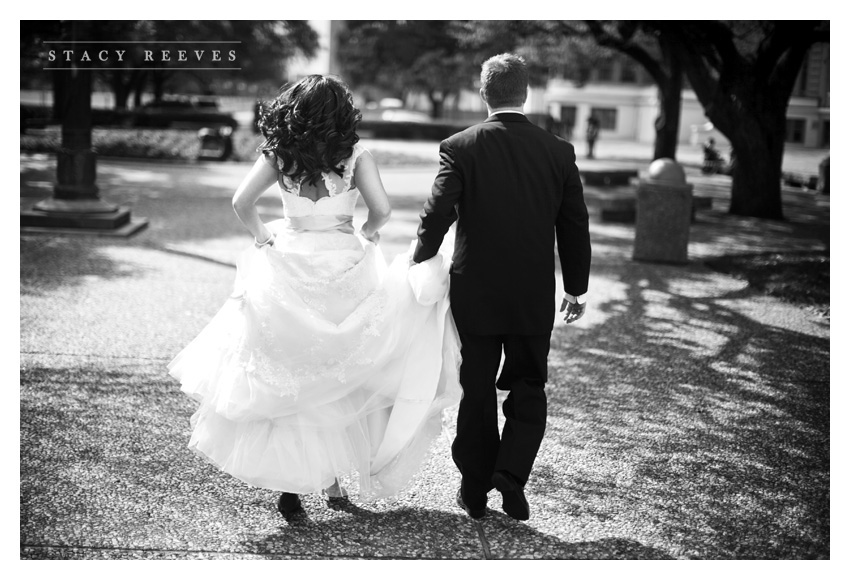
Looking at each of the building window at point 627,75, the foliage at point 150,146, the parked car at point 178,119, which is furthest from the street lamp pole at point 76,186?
the building window at point 627,75

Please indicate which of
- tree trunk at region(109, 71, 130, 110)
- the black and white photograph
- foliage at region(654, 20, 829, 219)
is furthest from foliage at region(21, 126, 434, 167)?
the black and white photograph

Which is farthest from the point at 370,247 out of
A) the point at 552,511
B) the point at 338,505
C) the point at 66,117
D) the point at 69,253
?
the point at 66,117

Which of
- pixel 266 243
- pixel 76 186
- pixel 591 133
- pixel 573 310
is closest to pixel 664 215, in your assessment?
pixel 573 310

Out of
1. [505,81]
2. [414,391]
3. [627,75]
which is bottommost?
[414,391]

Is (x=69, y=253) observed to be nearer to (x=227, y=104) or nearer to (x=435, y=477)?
(x=435, y=477)

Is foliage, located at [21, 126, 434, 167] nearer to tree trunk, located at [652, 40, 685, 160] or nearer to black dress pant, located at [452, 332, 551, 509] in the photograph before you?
tree trunk, located at [652, 40, 685, 160]

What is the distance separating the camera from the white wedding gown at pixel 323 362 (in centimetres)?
380

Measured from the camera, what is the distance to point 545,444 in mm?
4934

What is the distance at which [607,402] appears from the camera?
220 inches

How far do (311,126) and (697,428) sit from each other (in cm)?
298

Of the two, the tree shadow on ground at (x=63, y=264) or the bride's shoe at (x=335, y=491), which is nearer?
the bride's shoe at (x=335, y=491)

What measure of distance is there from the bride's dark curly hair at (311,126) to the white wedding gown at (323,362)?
94 mm

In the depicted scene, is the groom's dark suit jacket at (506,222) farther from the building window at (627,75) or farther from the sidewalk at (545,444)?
the building window at (627,75)

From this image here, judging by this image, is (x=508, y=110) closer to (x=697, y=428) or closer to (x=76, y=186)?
(x=697, y=428)
